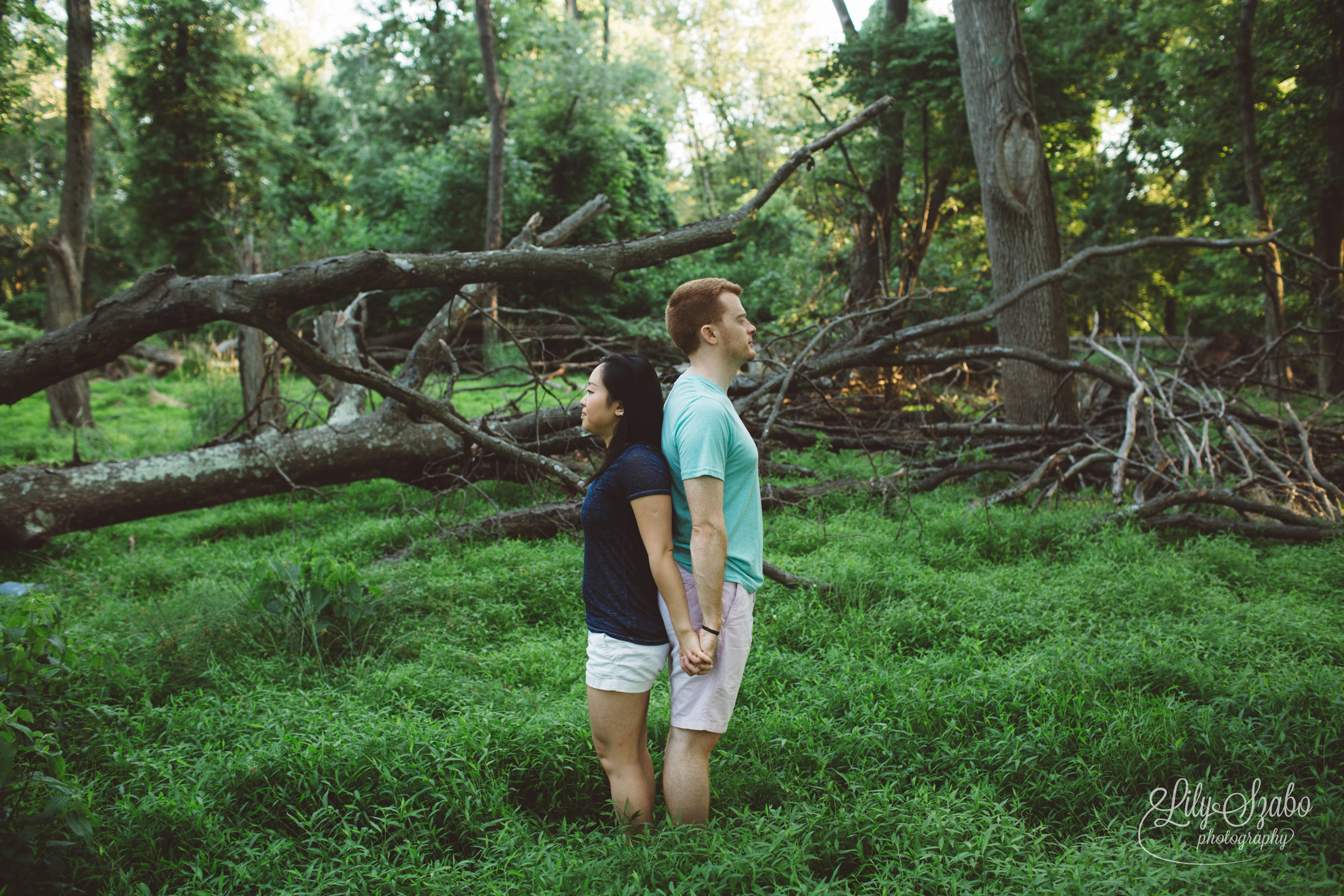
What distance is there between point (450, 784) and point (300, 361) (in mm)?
3276

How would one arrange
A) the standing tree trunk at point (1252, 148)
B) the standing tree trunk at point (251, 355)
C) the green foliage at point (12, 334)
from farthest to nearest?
the green foliage at point (12, 334)
the standing tree trunk at point (1252, 148)
the standing tree trunk at point (251, 355)

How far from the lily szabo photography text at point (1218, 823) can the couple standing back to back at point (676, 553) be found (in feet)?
4.85

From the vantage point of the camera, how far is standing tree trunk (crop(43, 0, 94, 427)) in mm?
10945

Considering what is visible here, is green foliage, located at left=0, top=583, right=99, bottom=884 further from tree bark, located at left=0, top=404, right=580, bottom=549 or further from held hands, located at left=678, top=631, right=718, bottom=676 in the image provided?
tree bark, located at left=0, top=404, right=580, bottom=549

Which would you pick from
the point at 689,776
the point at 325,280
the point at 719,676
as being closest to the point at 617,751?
the point at 689,776

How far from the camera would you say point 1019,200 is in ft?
25.7

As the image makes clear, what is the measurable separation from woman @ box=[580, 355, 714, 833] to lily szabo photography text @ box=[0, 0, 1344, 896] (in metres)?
0.02

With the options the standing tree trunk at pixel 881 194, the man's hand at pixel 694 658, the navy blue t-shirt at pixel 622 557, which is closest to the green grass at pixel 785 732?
the man's hand at pixel 694 658

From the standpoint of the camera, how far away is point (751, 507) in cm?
246

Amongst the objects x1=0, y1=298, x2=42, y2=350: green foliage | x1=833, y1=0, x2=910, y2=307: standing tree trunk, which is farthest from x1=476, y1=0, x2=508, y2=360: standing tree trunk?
x1=0, y1=298, x2=42, y2=350: green foliage

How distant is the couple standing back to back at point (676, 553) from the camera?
7.37 feet

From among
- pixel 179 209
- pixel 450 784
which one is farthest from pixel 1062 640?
pixel 179 209

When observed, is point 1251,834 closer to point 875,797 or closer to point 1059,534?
point 875,797

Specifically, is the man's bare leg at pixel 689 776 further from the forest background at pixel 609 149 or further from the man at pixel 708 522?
the forest background at pixel 609 149
